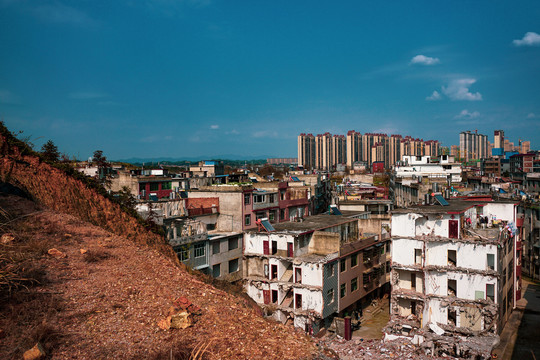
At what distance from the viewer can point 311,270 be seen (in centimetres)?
2173

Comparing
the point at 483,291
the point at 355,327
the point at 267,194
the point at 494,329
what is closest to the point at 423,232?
the point at 483,291

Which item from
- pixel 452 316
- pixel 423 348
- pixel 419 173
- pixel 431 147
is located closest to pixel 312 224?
pixel 452 316

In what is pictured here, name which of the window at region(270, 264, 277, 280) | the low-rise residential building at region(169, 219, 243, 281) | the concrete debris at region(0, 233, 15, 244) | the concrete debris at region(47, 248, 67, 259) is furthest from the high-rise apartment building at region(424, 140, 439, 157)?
the concrete debris at region(0, 233, 15, 244)

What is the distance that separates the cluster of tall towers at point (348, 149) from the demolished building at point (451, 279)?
422 ft

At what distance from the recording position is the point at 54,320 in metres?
6.44

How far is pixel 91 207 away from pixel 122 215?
3.32 ft

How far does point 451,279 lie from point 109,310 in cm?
1792

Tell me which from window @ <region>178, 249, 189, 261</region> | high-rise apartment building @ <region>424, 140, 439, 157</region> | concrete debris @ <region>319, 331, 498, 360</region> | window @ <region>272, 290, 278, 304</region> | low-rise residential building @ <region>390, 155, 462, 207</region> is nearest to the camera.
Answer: concrete debris @ <region>319, 331, 498, 360</region>

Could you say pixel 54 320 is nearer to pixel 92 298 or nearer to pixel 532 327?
pixel 92 298

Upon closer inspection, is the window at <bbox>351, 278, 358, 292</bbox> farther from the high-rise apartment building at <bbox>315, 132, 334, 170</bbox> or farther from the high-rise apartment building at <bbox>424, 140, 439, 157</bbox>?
the high-rise apartment building at <bbox>315, 132, 334, 170</bbox>

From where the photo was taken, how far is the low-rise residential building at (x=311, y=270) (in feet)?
71.1

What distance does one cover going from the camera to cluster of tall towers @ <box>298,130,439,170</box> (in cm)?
15388

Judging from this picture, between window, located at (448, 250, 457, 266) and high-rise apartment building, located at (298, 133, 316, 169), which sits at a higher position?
high-rise apartment building, located at (298, 133, 316, 169)

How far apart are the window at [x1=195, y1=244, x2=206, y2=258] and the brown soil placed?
14.5 m
